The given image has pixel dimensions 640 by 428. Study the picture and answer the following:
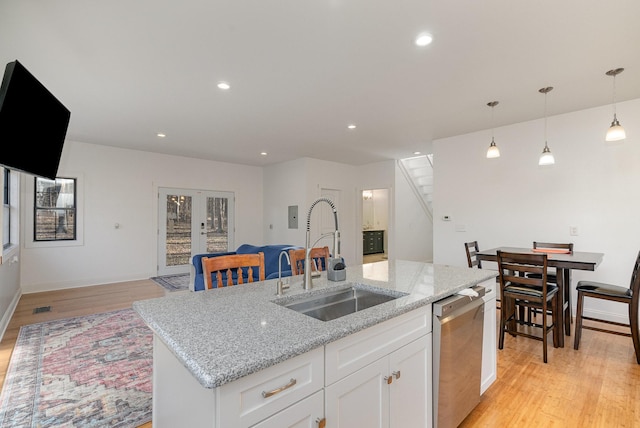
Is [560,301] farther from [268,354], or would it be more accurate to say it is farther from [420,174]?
[420,174]

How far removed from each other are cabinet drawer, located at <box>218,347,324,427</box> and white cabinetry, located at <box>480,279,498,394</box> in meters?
1.55

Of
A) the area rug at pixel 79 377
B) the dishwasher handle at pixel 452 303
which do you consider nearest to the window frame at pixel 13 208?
the area rug at pixel 79 377

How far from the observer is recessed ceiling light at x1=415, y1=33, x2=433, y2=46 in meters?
2.32

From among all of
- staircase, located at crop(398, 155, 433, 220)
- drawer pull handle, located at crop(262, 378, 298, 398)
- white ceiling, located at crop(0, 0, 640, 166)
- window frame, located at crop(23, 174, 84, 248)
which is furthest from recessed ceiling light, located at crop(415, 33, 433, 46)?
window frame, located at crop(23, 174, 84, 248)

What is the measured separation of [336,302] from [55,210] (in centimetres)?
602

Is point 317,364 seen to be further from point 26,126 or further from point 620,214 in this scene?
point 620,214

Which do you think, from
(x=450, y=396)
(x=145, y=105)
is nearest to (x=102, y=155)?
(x=145, y=105)

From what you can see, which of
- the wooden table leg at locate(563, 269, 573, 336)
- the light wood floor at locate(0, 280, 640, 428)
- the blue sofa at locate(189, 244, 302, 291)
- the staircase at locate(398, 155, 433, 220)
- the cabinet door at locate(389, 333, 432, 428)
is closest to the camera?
the cabinet door at locate(389, 333, 432, 428)

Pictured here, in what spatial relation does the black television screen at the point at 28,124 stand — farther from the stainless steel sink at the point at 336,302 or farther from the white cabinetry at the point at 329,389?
the stainless steel sink at the point at 336,302

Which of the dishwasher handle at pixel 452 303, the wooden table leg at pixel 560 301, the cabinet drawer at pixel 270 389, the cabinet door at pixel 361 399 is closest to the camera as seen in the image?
the cabinet drawer at pixel 270 389

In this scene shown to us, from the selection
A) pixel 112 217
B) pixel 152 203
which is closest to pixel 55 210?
pixel 112 217

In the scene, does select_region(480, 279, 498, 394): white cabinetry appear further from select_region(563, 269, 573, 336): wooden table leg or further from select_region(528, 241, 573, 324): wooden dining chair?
select_region(563, 269, 573, 336): wooden table leg

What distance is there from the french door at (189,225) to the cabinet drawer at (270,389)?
21.0ft

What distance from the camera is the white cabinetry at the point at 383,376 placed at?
120 cm
